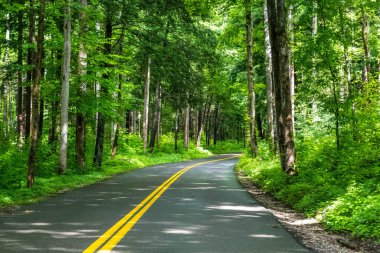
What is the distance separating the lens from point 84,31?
18391mm

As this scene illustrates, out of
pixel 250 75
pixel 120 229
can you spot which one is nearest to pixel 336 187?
pixel 120 229

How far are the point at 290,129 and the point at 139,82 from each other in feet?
84.0

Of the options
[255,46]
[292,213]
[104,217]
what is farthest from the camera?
[255,46]

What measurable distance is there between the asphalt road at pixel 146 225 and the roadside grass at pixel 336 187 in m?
1.20

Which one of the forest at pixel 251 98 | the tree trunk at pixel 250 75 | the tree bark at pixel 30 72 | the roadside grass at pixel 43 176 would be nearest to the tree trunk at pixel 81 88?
the forest at pixel 251 98

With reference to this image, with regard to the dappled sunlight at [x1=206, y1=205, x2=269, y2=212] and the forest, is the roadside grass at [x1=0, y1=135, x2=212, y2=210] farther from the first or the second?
the dappled sunlight at [x1=206, y1=205, x2=269, y2=212]

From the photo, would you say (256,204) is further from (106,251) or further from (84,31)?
(84,31)

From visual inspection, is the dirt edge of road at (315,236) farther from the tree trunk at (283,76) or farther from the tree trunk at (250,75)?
the tree trunk at (250,75)

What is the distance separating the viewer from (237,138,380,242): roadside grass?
7.62 metres

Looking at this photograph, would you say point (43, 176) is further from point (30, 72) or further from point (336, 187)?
point (336, 187)

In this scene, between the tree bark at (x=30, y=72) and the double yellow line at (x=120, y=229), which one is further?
the tree bark at (x=30, y=72)

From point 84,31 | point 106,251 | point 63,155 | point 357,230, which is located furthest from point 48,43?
point 357,230

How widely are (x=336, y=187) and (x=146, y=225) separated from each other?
522cm

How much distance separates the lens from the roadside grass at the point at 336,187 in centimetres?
762
